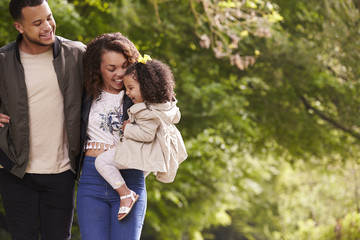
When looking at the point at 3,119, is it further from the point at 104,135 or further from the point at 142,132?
the point at 142,132

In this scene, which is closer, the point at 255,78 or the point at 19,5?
the point at 19,5

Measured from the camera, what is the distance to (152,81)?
3471 millimetres

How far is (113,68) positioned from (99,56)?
0.12 metres

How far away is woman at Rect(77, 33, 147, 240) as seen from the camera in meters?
3.45

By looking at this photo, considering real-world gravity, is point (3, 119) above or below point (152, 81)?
below

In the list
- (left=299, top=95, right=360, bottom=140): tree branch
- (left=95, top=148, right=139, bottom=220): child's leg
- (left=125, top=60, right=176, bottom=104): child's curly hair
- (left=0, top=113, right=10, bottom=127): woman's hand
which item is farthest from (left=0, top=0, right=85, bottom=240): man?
(left=299, top=95, right=360, bottom=140): tree branch

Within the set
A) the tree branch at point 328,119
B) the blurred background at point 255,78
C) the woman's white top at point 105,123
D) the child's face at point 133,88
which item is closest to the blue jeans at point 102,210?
the woman's white top at point 105,123

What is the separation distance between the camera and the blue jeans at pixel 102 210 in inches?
135

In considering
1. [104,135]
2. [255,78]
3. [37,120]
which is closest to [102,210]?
[104,135]

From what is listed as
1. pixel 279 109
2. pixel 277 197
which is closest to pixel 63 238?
pixel 279 109

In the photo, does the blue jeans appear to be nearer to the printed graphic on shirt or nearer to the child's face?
the printed graphic on shirt

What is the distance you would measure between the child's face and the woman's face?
0.37 ft

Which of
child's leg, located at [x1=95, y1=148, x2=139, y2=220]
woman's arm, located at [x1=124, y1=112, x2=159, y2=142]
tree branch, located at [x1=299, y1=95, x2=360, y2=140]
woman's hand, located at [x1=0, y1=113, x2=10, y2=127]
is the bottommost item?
tree branch, located at [x1=299, y1=95, x2=360, y2=140]

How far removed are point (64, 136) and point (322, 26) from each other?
618cm
